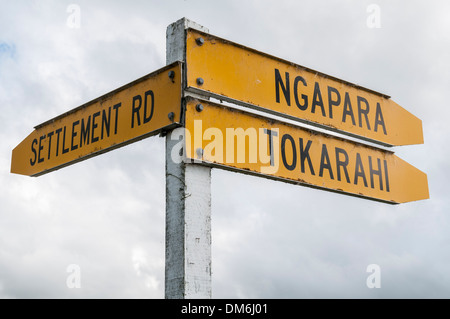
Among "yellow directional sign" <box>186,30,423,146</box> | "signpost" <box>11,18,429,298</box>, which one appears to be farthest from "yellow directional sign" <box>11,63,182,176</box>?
"yellow directional sign" <box>186,30,423,146</box>

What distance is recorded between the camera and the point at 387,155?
16.7 feet

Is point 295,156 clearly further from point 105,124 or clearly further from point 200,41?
point 105,124

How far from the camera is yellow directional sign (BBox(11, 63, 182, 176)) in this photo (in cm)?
376

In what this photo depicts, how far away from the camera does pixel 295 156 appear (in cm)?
423

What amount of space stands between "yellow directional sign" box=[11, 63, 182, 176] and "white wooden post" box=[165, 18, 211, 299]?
234 mm

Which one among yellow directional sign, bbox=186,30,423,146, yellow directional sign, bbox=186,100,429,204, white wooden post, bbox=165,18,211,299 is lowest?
white wooden post, bbox=165,18,211,299

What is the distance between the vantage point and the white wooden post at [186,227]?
3436 mm

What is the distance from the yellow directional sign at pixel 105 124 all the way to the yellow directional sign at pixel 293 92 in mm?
231

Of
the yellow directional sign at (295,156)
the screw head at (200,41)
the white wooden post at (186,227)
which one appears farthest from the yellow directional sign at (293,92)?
the white wooden post at (186,227)

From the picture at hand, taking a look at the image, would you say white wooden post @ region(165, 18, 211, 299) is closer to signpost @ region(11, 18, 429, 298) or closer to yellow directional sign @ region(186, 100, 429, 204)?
signpost @ region(11, 18, 429, 298)

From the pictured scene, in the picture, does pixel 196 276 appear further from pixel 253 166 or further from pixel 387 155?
pixel 387 155

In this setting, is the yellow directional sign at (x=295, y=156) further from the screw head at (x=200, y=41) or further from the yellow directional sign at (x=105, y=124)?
the screw head at (x=200, y=41)
